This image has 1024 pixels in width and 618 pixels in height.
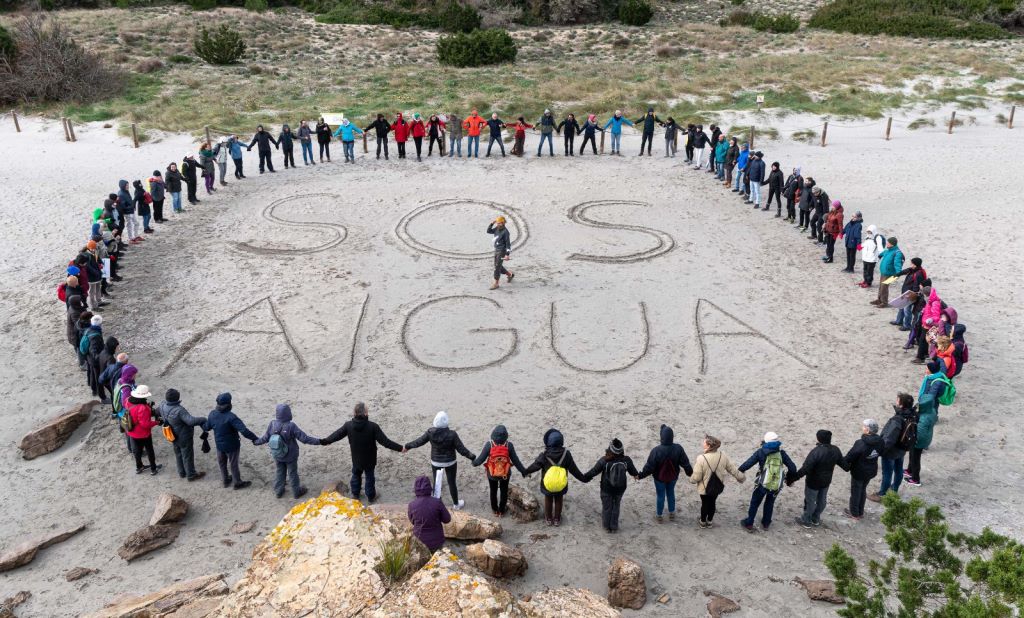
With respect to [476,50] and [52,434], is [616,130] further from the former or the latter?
[52,434]

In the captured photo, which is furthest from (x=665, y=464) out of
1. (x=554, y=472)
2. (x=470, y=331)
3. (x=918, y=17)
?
(x=918, y=17)

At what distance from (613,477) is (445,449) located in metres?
2.38

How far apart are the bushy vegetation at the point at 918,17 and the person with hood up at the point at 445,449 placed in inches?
1944

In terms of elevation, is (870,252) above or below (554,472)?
above

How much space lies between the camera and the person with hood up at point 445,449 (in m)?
11.0

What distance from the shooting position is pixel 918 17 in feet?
170

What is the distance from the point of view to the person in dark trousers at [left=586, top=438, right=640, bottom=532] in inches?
404

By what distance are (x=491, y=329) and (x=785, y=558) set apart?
7.73 m

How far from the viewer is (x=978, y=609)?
5.48m

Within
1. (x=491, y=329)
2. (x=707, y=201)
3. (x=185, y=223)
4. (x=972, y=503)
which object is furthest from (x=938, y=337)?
(x=185, y=223)

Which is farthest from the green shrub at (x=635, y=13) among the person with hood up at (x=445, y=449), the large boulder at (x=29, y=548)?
the large boulder at (x=29, y=548)

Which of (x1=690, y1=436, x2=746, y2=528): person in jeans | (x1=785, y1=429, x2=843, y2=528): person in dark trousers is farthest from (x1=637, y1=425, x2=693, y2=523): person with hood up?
(x1=785, y1=429, x2=843, y2=528): person in dark trousers

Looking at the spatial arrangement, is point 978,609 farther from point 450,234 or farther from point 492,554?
point 450,234

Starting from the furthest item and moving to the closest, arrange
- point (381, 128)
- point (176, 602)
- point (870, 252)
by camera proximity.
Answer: point (381, 128)
point (870, 252)
point (176, 602)
